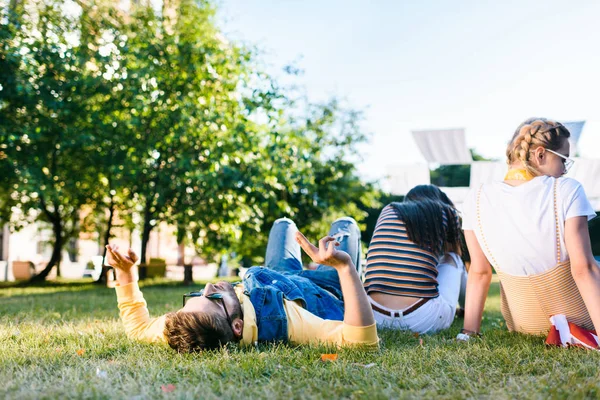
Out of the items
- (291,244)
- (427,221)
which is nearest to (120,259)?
(291,244)

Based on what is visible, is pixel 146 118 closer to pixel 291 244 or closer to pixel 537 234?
pixel 291 244

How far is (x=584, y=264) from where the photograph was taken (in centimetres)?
276

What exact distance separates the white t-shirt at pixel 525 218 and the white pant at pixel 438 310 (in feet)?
2.44

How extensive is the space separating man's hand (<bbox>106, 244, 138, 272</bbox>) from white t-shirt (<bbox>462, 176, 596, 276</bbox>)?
84.8 inches

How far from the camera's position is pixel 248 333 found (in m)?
3.03

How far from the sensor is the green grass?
7.02ft

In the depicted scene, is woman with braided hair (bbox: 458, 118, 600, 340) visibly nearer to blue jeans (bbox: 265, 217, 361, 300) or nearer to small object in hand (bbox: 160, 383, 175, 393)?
blue jeans (bbox: 265, 217, 361, 300)

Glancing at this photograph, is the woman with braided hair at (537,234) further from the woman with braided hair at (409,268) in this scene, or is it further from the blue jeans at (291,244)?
the blue jeans at (291,244)

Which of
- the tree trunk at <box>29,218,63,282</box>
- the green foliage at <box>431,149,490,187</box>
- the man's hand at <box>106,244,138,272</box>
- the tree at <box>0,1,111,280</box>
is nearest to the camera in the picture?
the man's hand at <box>106,244,138,272</box>

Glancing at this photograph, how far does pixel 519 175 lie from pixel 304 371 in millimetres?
1722

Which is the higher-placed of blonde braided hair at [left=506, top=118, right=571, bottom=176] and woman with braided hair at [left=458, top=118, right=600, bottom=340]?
blonde braided hair at [left=506, top=118, right=571, bottom=176]

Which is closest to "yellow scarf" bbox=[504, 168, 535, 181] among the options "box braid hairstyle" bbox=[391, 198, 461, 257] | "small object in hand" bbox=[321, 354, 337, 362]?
"box braid hairstyle" bbox=[391, 198, 461, 257]

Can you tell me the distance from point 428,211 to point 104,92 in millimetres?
8979

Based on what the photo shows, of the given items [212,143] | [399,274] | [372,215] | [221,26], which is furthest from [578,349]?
[372,215]
